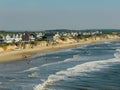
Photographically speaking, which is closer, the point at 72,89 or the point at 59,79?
the point at 72,89

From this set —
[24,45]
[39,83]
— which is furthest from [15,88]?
[24,45]

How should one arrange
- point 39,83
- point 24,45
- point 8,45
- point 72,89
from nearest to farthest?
point 72,89, point 39,83, point 8,45, point 24,45

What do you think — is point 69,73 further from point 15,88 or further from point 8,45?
point 8,45

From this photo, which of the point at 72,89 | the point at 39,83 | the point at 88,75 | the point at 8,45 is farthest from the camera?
the point at 8,45

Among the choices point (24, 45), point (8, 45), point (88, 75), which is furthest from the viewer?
point (24, 45)

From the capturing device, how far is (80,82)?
32344 millimetres

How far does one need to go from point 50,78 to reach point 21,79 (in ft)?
8.50

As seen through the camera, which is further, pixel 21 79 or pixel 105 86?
pixel 21 79

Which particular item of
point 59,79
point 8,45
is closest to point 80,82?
point 59,79

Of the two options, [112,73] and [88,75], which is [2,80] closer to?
[88,75]

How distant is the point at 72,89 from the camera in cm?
2905

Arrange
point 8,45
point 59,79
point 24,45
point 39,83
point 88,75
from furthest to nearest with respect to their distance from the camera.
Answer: point 24,45
point 8,45
point 88,75
point 59,79
point 39,83

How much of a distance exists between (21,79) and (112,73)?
914cm

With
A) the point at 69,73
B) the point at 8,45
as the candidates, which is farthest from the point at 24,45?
A: the point at 69,73
